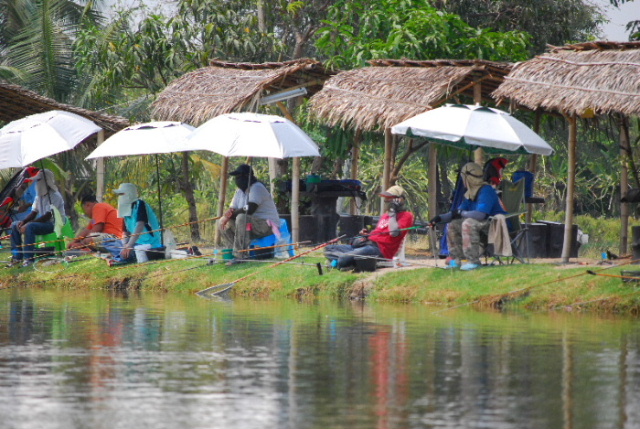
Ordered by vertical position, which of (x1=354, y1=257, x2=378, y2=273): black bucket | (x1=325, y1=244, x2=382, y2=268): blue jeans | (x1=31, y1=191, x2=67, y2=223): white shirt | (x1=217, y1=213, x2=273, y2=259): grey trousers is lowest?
(x1=354, y1=257, x2=378, y2=273): black bucket

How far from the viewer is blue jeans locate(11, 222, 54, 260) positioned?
65.9 ft

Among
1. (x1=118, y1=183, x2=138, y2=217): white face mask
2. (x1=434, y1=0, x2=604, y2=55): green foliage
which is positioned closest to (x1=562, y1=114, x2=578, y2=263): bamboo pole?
(x1=118, y1=183, x2=138, y2=217): white face mask

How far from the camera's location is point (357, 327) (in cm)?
1310

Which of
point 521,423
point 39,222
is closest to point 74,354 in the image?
point 521,423

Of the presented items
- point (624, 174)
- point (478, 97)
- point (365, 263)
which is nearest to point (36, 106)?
point (478, 97)

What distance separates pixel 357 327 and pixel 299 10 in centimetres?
1736

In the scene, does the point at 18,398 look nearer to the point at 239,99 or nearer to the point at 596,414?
the point at 596,414

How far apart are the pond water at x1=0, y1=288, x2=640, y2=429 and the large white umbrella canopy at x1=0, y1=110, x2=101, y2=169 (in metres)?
4.75

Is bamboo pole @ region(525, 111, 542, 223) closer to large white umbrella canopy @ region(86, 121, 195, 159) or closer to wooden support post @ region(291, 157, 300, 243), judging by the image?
wooden support post @ region(291, 157, 300, 243)

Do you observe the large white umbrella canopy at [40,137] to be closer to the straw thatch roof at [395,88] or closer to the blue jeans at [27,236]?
the blue jeans at [27,236]

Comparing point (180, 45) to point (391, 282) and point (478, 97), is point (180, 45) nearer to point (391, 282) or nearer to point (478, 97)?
point (478, 97)

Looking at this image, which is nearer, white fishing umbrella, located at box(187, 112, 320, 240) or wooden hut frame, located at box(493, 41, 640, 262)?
wooden hut frame, located at box(493, 41, 640, 262)

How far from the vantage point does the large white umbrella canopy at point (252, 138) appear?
17.6 meters

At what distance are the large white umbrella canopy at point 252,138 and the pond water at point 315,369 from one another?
3.03m
